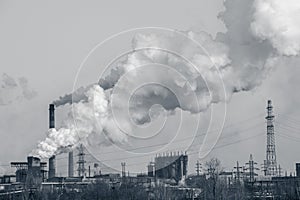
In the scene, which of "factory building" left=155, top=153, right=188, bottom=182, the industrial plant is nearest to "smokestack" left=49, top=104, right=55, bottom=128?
the industrial plant

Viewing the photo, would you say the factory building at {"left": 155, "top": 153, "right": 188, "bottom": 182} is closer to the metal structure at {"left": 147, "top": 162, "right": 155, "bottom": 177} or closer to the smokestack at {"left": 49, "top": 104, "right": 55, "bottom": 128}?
the metal structure at {"left": 147, "top": 162, "right": 155, "bottom": 177}

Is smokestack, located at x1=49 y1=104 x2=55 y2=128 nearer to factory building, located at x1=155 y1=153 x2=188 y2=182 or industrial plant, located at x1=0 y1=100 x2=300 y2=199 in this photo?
industrial plant, located at x1=0 y1=100 x2=300 y2=199

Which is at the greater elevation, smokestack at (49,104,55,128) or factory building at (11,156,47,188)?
smokestack at (49,104,55,128)

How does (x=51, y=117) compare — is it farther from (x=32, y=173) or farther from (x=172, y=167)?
(x=172, y=167)


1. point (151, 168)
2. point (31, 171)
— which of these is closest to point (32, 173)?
point (31, 171)

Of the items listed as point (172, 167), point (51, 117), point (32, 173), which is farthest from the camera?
point (172, 167)

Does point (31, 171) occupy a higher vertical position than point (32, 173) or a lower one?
higher

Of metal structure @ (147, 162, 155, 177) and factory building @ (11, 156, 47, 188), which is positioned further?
metal structure @ (147, 162, 155, 177)
